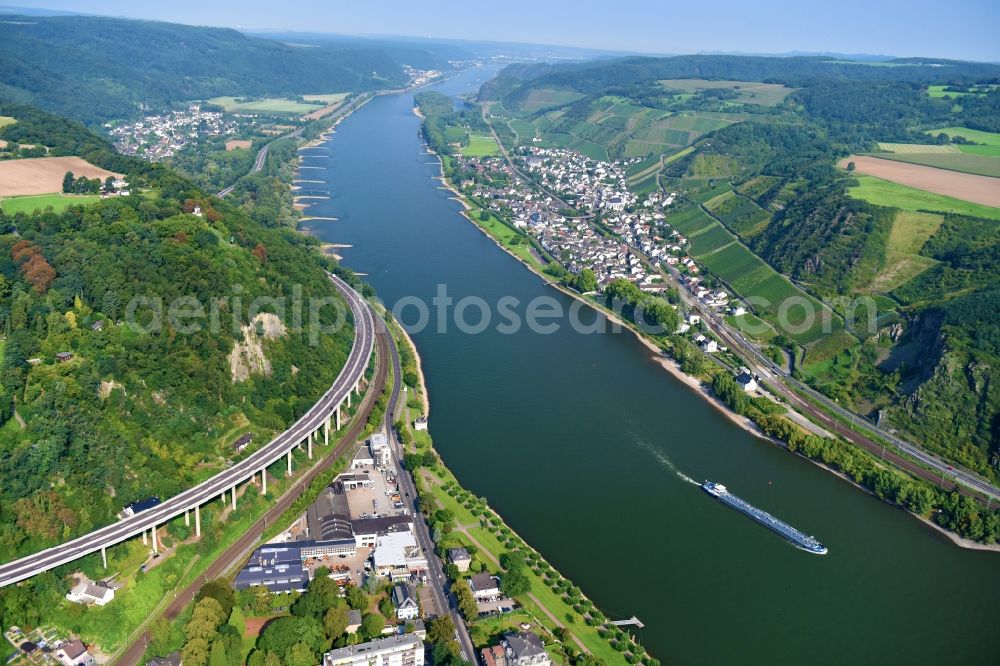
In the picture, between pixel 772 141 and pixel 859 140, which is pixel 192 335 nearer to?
pixel 772 141

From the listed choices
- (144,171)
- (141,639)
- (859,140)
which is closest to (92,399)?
(141,639)

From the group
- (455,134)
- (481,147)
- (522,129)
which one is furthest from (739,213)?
(522,129)

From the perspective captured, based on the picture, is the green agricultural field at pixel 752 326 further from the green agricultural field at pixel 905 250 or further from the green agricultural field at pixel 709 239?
the green agricultural field at pixel 709 239

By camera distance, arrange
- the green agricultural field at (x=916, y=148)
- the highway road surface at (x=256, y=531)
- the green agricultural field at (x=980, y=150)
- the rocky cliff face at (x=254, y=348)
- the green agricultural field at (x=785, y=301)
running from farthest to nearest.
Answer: the green agricultural field at (x=916, y=148) < the green agricultural field at (x=980, y=150) < the green agricultural field at (x=785, y=301) < the rocky cliff face at (x=254, y=348) < the highway road surface at (x=256, y=531)

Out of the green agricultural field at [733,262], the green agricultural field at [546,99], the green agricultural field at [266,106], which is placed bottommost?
the green agricultural field at [733,262]

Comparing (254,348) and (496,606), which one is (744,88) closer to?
(254,348)

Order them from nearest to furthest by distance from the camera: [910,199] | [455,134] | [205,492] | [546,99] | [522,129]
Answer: [205,492], [910,199], [455,134], [522,129], [546,99]

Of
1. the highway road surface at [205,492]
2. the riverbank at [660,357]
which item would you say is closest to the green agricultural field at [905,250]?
the riverbank at [660,357]

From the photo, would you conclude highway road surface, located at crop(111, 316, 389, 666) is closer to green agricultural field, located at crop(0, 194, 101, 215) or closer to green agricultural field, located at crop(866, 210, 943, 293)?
green agricultural field, located at crop(0, 194, 101, 215)

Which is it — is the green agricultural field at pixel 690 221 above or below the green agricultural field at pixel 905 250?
below
